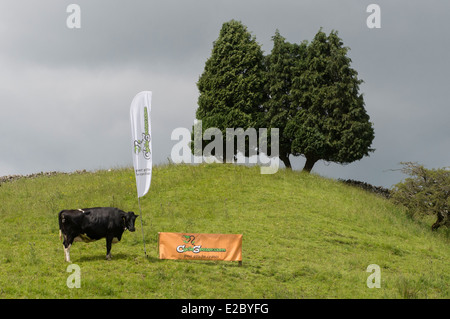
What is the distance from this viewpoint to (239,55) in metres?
41.7

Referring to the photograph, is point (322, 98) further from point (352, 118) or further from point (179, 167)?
point (179, 167)

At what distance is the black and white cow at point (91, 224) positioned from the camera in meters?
17.3

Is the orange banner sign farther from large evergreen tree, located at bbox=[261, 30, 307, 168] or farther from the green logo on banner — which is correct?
large evergreen tree, located at bbox=[261, 30, 307, 168]

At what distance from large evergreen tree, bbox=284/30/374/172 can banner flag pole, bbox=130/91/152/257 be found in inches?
912

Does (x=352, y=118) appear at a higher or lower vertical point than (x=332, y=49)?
lower

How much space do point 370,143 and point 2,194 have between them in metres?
31.2

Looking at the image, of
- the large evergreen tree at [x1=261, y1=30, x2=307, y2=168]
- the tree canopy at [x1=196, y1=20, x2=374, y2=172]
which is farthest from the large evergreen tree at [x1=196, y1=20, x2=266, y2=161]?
the large evergreen tree at [x1=261, y1=30, x2=307, y2=168]

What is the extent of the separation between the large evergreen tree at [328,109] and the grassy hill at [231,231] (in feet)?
11.8

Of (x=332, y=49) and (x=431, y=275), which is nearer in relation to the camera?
(x=431, y=275)

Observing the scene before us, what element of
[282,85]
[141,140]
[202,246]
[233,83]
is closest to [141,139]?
[141,140]

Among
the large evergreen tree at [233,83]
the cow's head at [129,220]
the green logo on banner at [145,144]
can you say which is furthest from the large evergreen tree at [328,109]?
the cow's head at [129,220]
